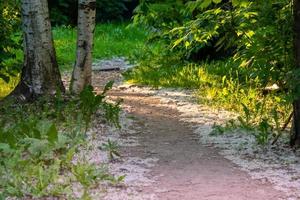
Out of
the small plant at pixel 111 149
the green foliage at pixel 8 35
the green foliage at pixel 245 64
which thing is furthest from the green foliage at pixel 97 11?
the small plant at pixel 111 149

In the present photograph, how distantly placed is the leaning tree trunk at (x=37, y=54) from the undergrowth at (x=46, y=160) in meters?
0.80

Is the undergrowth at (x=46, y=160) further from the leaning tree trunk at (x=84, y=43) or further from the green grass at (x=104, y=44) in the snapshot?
the green grass at (x=104, y=44)

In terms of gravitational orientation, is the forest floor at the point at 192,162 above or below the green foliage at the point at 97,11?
below

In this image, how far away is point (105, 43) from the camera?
2072 cm

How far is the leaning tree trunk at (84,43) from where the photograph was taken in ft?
25.9

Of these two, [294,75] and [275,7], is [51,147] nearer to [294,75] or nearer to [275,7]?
[294,75]

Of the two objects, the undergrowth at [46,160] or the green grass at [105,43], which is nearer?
the undergrowth at [46,160]

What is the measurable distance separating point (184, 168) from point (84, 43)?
3.21 metres

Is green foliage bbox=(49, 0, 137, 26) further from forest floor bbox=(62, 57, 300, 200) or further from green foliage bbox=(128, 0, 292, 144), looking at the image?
forest floor bbox=(62, 57, 300, 200)

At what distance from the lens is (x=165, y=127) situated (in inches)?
295

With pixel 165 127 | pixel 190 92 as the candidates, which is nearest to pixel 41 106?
pixel 165 127

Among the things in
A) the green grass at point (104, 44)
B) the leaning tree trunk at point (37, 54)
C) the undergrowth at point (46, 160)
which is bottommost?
the green grass at point (104, 44)

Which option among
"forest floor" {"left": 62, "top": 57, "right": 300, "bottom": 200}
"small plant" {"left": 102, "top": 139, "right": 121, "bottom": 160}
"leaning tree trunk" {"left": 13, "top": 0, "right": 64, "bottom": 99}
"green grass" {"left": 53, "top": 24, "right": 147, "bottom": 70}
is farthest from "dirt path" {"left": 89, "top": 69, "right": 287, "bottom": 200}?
"green grass" {"left": 53, "top": 24, "right": 147, "bottom": 70}

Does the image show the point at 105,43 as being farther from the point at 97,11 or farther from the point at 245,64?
the point at 245,64
